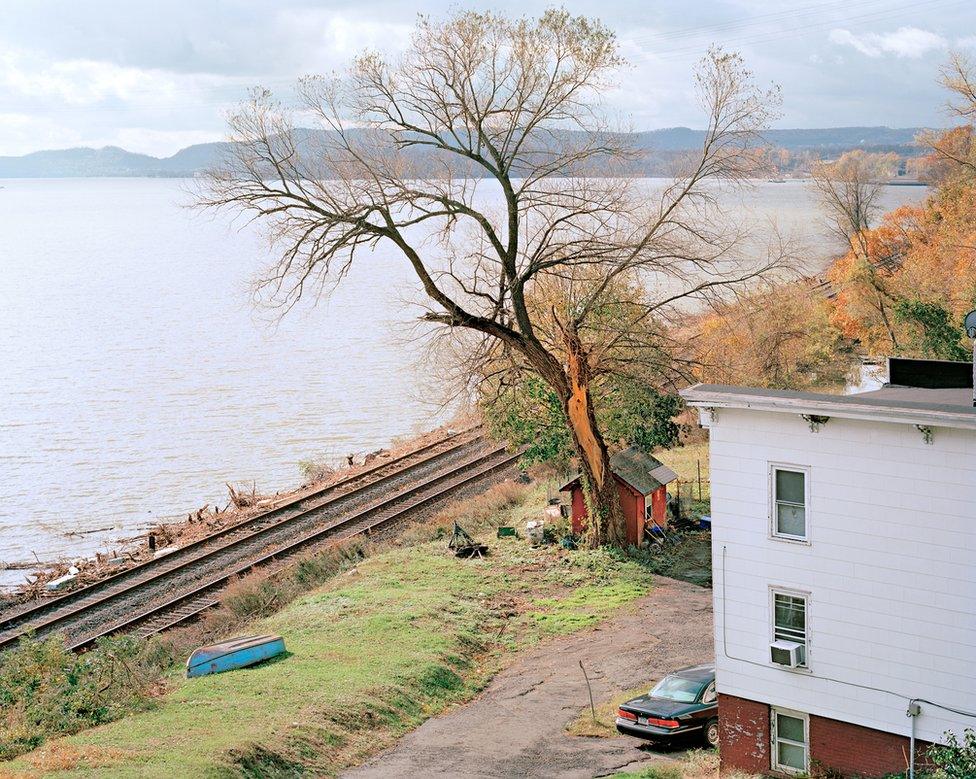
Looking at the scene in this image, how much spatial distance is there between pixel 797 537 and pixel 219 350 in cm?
6761

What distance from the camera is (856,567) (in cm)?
1584

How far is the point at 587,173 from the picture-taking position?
97.2 feet

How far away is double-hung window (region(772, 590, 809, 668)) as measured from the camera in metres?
16.5

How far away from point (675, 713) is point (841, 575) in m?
4.09

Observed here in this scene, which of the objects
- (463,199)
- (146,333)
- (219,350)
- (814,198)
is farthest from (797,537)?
(146,333)

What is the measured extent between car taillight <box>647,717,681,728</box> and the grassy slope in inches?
177

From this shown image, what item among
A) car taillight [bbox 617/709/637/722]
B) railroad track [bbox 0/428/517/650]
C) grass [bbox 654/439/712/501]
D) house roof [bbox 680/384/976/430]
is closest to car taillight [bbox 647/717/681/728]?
car taillight [bbox 617/709/637/722]

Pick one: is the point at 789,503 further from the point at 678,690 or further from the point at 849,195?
the point at 849,195

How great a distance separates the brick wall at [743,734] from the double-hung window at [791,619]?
1214mm

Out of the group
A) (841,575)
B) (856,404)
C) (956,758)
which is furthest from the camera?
(841,575)

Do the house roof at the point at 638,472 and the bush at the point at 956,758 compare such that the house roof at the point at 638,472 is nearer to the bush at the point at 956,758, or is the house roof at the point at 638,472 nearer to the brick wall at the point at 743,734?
the brick wall at the point at 743,734

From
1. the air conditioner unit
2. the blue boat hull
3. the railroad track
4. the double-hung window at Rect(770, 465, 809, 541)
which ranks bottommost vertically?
the railroad track

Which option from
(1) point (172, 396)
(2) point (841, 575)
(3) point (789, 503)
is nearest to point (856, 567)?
(2) point (841, 575)

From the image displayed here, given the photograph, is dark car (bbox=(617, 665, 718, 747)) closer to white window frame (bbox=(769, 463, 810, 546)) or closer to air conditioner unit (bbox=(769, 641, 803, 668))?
air conditioner unit (bbox=(769, 641, 803, 668))
